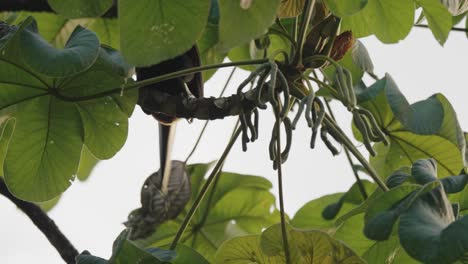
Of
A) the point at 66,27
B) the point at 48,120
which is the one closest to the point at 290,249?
the point at 48,120

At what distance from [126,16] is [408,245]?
0.48m

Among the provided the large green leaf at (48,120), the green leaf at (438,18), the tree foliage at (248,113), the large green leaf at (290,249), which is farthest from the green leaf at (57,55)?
the green leaf at (438,18)

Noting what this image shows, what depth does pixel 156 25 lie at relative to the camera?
1377mm

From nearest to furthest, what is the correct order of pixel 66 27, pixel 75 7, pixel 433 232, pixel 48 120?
1. pixel 433 232
2. pixel 75 7
3. pixel 48 120
4. pixel 66 27

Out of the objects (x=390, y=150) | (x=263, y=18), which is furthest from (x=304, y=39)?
(x=390, y=150)

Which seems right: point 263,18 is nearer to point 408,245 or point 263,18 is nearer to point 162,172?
point 408,245

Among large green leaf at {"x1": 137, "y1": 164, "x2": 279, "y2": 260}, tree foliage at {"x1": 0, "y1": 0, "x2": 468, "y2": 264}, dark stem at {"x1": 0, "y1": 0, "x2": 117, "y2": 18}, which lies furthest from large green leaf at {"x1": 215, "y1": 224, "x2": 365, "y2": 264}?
dark stem at {"x1": 0, "y1": 0, "x2": 117, "y2": 18}

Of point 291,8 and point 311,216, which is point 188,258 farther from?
point 311,216

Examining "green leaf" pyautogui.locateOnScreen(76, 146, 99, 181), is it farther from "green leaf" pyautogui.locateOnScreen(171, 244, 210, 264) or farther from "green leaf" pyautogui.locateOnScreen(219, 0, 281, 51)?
"green leaf" pyautogui.locateOnScreen(219, 0, 281, 51)

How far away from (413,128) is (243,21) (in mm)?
354

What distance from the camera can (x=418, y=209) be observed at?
124 centimetres

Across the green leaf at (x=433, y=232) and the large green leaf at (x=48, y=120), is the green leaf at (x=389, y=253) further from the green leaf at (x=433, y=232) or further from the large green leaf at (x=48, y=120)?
the large green leaf at (x=48, y=120)

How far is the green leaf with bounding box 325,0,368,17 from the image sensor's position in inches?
58.7

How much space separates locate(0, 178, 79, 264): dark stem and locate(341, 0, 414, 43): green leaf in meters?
0.59
